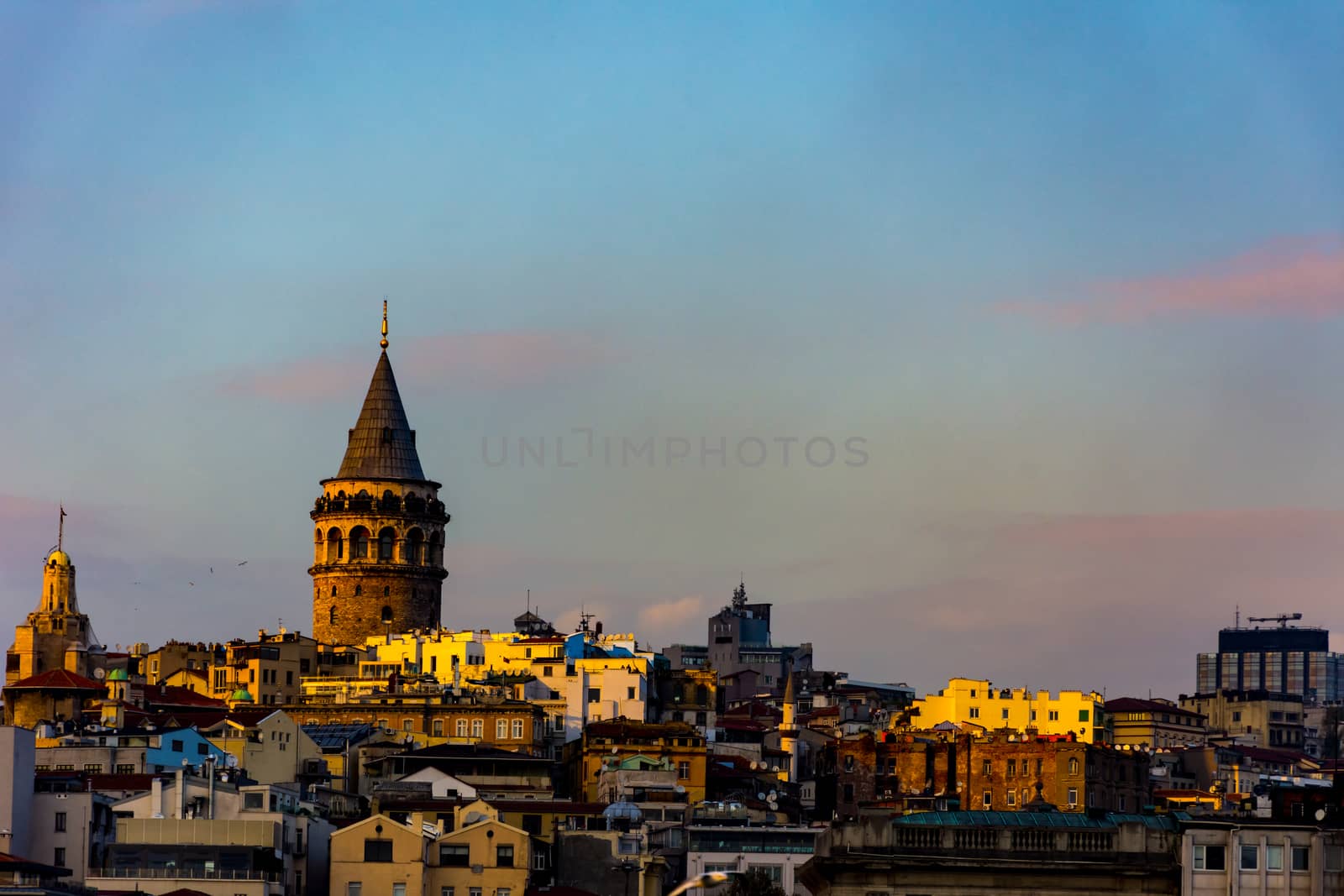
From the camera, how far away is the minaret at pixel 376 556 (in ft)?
601

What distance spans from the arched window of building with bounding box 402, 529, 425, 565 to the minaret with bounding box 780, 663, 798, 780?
21.9m

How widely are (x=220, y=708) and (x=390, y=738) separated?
1452 cm

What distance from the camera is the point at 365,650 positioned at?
176 metres

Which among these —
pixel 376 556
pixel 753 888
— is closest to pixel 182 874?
pixel 753 888

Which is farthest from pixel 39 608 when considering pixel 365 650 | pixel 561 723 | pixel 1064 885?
pixel 1064 885

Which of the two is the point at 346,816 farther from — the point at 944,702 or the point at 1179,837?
the point at 944,702

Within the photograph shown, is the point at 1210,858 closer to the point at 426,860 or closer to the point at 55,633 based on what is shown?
the point at 426,860

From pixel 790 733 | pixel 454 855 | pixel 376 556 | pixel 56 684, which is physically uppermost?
pixel 376 556

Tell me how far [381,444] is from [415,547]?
674 cm

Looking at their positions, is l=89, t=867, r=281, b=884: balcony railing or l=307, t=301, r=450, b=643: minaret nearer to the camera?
l=89, t=867, r=281, b=884: balcony railing

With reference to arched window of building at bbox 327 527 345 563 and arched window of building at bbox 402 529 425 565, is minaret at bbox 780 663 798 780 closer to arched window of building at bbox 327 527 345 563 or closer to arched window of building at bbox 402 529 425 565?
arched window of building at bbox 402 529 425 565

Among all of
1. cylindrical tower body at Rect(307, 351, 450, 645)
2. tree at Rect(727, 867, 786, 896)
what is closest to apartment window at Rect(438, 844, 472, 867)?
tree at Rect(727, 867, 786, 896)

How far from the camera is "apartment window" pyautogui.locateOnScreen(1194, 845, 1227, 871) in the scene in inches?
3024

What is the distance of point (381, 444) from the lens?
612ft
